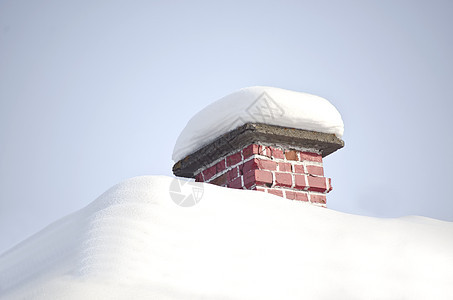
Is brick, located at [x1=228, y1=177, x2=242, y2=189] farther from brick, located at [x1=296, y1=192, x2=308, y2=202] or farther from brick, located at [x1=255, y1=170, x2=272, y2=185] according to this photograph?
brick, located at [x1=296, y1=192, x2=308, y2=202]

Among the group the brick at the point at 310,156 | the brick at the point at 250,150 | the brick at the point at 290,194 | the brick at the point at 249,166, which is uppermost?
the brick at the point at 310,156

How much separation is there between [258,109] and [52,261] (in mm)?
1409

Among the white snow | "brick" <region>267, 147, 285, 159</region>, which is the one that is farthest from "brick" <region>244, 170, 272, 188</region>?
the white snow

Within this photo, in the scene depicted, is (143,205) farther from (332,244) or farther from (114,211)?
(332,244)

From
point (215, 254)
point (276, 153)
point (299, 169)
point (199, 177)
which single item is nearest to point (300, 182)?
point (299, 169)

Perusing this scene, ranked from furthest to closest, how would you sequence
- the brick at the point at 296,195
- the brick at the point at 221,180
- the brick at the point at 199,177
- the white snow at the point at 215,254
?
the brick at the point at 199,177
the brick at the point at 221,180
the brick at the point at 296,195
the white snow at the point at 215,254

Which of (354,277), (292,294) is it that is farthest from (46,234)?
(354,277)

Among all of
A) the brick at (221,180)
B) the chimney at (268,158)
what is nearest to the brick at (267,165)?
the chimney at (268,158)

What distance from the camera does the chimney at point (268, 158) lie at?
2.29 metres

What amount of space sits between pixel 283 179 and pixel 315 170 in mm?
227

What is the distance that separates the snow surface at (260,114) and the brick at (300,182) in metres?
0.23

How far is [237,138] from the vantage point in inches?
91.1

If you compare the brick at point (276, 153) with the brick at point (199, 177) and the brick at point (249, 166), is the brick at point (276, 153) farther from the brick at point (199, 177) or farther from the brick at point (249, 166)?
the brick at point (199, 177)

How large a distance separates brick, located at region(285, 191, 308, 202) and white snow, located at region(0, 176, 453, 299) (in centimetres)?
94
